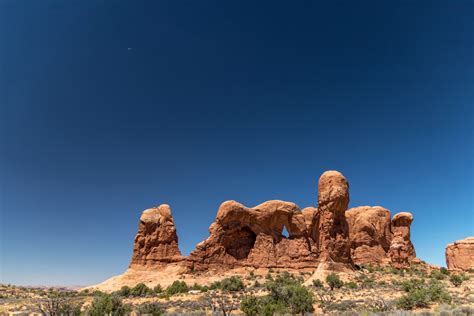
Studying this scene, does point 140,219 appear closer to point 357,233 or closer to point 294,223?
point 294,223

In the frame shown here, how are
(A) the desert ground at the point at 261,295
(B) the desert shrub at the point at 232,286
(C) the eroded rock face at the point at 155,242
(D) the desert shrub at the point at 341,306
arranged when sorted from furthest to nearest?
(C) the eroded rock face at the point at 155,242 → (B) the desert shrub at the point at 232,286 → (D) the desert shrub at the point at 341,306 → (A) the desert ground at the point at 261,295

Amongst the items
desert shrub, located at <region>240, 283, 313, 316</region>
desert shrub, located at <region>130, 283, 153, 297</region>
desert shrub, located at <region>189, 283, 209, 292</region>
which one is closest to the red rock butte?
desert shrub, located at <region>189, 283, 209, 292</region>

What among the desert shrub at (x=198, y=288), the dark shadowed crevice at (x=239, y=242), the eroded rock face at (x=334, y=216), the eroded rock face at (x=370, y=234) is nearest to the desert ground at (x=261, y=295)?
the desert shrub at (x=198, y=288)

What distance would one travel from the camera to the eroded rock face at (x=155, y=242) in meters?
45.9

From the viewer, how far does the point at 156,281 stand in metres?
40.7

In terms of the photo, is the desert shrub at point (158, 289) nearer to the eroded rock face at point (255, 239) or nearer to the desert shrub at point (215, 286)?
the desert shrub at point (215, 286)

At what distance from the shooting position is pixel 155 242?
46.7m

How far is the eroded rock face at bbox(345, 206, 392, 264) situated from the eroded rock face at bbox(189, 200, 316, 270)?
36.2ft

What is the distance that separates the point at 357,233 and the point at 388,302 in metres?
32.3

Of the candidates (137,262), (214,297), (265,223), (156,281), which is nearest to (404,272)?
(265,223)

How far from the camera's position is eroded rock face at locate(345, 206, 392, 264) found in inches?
1988

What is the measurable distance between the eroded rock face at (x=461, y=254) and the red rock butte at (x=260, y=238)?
987 cm

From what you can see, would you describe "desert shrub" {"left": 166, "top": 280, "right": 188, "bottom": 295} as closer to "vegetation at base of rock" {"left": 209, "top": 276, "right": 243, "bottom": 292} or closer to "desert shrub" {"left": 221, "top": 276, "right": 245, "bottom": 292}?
"vegetation at base of rock" {"left": 209, "top": 276, "right": 243, "bottom": 292}

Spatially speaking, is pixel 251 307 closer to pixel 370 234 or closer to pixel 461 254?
pixel 370 234
